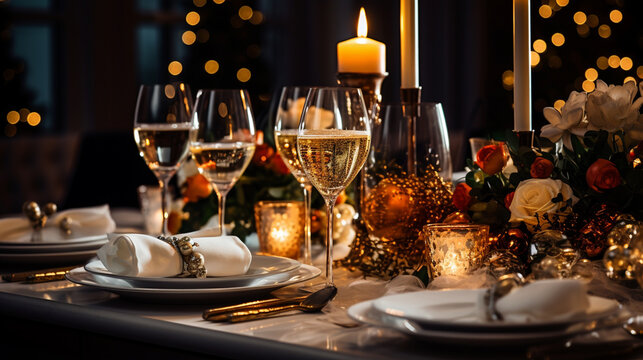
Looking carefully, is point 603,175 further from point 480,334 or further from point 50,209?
point 50,209

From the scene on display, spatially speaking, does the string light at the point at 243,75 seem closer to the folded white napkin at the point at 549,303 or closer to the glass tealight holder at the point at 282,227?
the glass tealight holder at the point at 282,227

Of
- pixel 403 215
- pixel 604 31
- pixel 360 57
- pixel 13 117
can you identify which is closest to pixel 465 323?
pixel 403 215

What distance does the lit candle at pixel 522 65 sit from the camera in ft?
3.68

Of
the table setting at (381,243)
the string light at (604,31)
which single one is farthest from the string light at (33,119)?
the table setting at (381,243)

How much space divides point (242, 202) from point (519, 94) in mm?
607

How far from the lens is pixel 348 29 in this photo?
21.1 ft

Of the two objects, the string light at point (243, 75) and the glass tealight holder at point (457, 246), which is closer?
the glass tealight holder at point (457, 246)

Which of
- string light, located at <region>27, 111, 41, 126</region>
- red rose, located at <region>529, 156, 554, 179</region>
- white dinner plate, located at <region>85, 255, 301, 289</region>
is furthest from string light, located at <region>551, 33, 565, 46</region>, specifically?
white dinner plate, located at <region>85, 255, 301, 289</region>

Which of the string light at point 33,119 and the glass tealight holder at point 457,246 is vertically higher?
the string light at point 33,119

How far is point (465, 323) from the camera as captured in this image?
69 centimetres

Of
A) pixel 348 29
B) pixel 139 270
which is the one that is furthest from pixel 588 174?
pixel 348 29

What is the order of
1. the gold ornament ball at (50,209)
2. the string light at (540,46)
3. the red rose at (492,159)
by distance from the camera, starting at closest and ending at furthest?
the red rose at (492,159) < the gold ornament ball at (50,209) < the string light at (540,46)

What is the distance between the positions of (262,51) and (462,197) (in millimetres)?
5327

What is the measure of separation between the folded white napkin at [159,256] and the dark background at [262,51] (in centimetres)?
375
